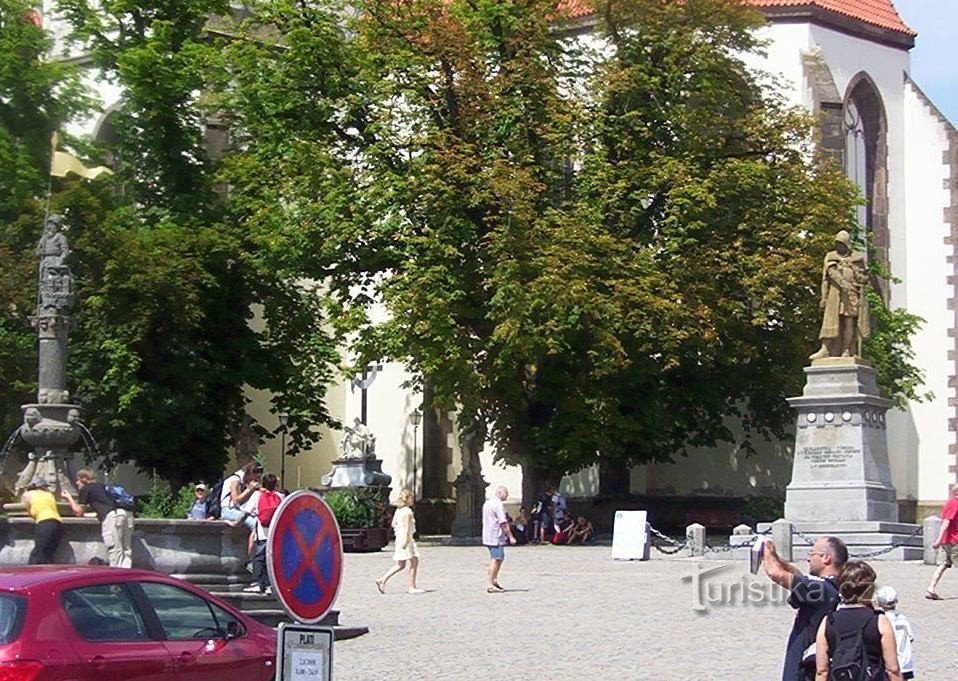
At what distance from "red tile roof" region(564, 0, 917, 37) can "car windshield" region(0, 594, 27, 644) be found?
33.4m

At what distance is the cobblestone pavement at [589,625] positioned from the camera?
14.1 m

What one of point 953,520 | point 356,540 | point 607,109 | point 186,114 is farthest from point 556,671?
point 186,114

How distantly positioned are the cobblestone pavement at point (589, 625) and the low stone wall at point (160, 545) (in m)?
1.45

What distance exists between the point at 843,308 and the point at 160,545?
16132 millimetres

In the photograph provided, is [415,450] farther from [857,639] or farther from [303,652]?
[303,652]

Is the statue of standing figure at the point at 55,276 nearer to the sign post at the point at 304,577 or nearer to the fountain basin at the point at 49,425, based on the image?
the fountain basin at the point at 49,425

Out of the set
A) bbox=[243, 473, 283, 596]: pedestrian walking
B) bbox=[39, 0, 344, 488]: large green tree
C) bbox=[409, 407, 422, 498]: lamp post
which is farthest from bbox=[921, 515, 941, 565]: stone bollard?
bbox=[409, 407, 422, 498]: lamp post

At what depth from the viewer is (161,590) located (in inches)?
400

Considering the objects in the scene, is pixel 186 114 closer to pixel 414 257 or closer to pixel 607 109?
Result: pixel 414 257

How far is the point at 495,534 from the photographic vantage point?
22.3 metres

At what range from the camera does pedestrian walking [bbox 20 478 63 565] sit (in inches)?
618

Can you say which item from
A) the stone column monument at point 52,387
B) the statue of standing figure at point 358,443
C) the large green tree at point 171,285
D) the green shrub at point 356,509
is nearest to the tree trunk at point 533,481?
the green shrub at point 356,509
